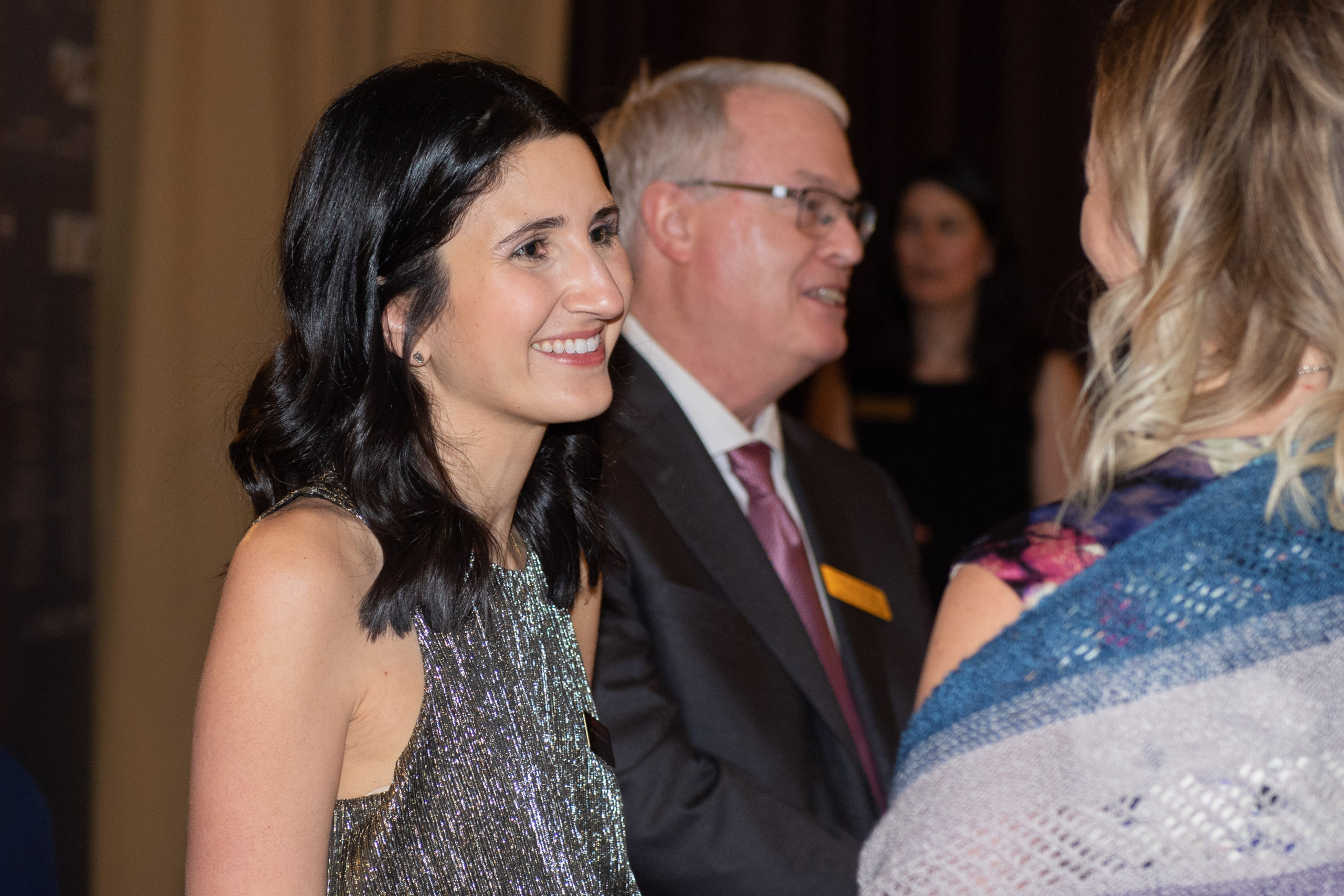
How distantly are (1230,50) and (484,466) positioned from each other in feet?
2.76

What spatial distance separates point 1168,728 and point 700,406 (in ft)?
4.08

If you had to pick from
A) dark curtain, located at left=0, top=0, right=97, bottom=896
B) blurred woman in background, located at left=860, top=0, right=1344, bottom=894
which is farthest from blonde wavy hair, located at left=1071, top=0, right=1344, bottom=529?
dark curtain, located at left=0, top=0, right=97, bottom=896

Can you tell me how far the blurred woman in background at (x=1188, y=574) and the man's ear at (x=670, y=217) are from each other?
121 cm

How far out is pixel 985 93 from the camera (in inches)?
180

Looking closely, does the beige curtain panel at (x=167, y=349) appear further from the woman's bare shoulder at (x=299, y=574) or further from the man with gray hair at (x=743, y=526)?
the woman's bare shoulder at (x=299, y=574)

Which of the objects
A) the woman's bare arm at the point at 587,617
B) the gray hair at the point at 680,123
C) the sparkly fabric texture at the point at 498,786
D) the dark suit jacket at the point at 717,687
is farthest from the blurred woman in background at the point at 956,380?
the sparkly fabric texture at the point at 498,786

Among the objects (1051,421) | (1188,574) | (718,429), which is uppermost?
(1188,574)

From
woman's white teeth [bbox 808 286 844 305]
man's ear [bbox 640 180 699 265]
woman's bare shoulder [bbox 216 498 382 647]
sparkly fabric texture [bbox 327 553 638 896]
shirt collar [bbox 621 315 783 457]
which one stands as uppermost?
man's ear [bbox 640 180 699 265]

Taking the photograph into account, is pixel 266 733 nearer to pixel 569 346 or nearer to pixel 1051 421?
pixel 569 346

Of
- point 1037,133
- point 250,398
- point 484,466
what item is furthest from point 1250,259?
point 1037,133

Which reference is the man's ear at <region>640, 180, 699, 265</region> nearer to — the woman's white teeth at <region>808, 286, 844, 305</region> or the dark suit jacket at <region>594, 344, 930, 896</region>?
the woman's white teeth at <region>808, 286, 844, 305</region>

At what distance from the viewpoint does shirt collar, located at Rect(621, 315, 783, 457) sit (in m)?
2.07

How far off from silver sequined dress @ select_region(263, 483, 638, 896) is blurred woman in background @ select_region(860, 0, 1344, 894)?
0.39 metres

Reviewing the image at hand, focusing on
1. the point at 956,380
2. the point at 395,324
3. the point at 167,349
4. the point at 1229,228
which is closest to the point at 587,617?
the point at 395,324
